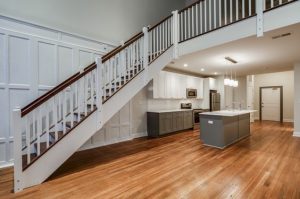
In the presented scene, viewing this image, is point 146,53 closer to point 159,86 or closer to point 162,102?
point 159,86

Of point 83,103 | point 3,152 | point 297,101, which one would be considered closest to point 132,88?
point 83,103

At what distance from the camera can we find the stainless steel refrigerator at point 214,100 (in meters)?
8.25

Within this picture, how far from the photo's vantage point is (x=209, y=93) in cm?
833

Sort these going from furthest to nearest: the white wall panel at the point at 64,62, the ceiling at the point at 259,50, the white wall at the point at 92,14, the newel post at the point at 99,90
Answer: the white wall panel at the point at 64,62
the white wall at the point at 92,14
the ceiling at the point at 259,50
the newel post at the point at 99,90

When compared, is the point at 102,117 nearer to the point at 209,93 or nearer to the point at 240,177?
the point at 240,177

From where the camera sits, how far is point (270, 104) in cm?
989

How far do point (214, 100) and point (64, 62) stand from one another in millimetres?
6710

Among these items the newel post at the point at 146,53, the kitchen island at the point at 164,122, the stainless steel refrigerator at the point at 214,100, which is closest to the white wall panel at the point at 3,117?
the newel post at the point at 146,53

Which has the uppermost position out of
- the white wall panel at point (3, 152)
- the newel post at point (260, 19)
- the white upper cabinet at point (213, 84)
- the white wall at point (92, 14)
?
the white wall at point (92, 14)

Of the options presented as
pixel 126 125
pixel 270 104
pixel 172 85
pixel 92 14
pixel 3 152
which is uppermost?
pixel 92 14

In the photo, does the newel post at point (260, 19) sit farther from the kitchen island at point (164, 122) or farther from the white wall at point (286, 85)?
the white wall at point (286, 85)

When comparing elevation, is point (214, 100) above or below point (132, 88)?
below

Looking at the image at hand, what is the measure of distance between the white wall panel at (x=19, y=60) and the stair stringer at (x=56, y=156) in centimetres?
172

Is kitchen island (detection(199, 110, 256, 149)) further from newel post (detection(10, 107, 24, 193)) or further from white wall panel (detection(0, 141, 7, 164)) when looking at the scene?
white wall panel (detection(0, 141, 7, 164))
